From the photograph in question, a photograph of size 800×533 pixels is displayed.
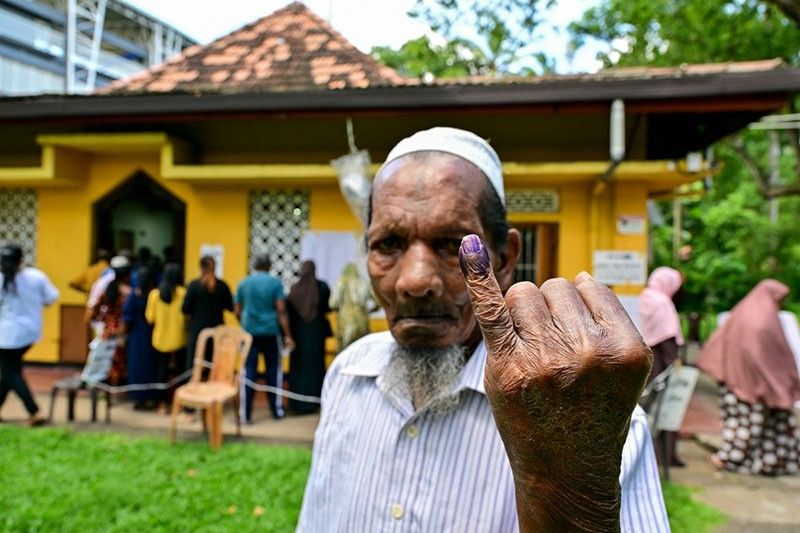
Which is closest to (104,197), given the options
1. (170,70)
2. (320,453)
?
(170,70)

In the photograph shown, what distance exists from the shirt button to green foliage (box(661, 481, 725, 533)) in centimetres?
322

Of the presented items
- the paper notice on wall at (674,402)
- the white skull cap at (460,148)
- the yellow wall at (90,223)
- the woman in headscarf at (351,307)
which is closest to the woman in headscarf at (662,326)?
the paper notice on wall at (674,402)

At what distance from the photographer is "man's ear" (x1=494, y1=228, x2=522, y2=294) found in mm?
1327

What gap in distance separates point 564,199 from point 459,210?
20.6ft

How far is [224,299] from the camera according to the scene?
6.20 m

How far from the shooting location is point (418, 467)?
1.20 metres

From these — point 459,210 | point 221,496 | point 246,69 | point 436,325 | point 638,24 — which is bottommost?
point 221,496

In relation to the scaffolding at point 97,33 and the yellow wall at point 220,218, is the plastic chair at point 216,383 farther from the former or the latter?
the scaffolding at point 97,33

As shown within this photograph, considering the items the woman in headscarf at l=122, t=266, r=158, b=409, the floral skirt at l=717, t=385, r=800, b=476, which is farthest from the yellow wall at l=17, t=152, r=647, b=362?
the floral skirt at l=717, t=385, r=800, b=476

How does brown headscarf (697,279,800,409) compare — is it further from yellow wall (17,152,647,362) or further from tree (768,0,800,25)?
tree (768,0,800,25)

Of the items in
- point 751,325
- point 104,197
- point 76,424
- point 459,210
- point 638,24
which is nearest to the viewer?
point 459,210

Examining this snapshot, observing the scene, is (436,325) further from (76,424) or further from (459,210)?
(76,424)

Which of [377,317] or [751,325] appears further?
[377,317]

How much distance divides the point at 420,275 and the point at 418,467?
0.42 meters
